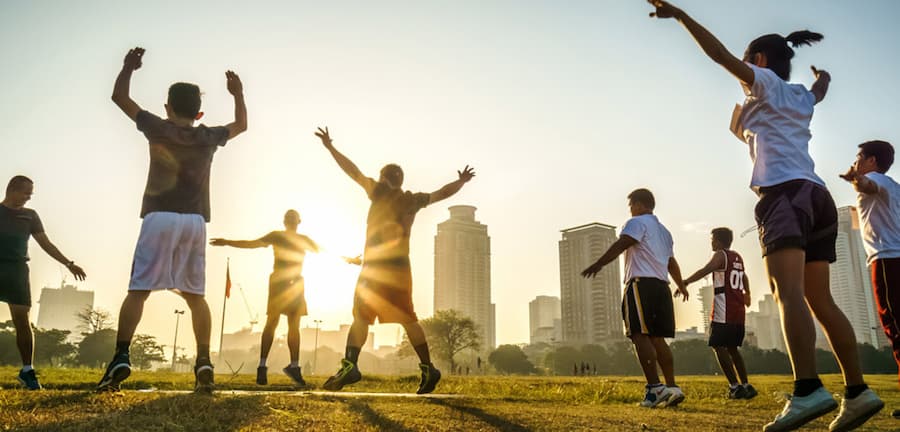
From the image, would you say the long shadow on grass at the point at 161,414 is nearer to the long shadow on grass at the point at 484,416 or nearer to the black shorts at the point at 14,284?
the long shadow on grass at the point at 484,416

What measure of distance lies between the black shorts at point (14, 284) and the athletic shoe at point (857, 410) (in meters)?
8.37

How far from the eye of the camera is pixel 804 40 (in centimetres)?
464

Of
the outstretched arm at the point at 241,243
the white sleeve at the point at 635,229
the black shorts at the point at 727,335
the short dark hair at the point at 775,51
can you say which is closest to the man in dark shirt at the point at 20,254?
the outstretched arm at the point at 241,243

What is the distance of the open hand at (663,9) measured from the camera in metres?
4.02

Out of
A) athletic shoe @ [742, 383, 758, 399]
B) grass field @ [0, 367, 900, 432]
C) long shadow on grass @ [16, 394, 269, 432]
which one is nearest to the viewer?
long shadow on grass @ [16, 394, 269, 432]

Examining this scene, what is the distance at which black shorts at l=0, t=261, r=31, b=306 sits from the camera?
704 centimetres

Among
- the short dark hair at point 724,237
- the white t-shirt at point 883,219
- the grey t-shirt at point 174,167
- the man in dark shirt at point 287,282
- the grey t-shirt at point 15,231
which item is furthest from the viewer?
the man in dark shirt at point 287,282

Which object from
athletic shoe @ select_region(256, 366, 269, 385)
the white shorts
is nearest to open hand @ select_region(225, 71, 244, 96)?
the white shorts

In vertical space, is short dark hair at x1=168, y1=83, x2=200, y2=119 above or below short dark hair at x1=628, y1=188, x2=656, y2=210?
above

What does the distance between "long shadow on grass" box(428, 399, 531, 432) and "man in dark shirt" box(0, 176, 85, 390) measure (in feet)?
16.5

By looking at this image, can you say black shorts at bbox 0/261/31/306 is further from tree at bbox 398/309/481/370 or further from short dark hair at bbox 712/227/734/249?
tree at bbox 398/309/481/370

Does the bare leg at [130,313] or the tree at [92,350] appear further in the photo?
the tree at [92,350]

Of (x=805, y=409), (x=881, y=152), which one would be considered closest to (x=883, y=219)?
(x=881, y=152)

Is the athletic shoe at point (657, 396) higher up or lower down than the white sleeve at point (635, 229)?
lower down
